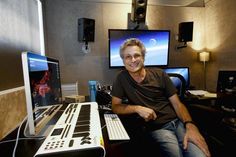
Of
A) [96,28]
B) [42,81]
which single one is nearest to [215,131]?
[42,81]

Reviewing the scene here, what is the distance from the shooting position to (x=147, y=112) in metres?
1.25

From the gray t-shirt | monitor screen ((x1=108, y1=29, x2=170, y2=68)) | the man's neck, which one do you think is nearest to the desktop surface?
the gray t-shirt

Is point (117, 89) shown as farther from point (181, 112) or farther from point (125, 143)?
point (125, 143)

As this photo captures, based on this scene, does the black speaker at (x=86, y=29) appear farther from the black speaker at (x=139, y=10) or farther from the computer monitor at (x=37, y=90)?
the computer monitor at (x=37, y=90)

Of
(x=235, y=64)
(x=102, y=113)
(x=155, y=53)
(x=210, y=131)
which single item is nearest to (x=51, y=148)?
(x=102, y=113)

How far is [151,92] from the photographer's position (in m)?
1.43

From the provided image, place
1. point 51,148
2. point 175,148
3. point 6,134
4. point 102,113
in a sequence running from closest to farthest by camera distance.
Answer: point 51,148 → point 6,134 → point 175,148 → point 102,113

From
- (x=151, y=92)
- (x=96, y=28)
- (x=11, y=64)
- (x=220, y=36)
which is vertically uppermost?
(x=96, y=28)

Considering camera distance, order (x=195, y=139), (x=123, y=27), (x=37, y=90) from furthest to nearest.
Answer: (x=123, y=27) < (x=195, y=139) < (x=37, y=90)

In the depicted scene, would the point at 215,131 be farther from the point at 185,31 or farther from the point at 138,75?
the point at 185,31

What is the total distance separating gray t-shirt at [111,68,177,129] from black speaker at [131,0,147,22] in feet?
4.65

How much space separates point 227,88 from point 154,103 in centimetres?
173

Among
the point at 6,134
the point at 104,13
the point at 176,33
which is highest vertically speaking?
the point at 104,13

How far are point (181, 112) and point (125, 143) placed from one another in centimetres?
75
